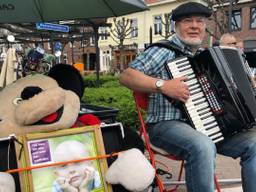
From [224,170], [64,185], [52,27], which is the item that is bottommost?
[224,170]

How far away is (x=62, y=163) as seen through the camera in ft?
8.48

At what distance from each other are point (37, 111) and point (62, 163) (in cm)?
37

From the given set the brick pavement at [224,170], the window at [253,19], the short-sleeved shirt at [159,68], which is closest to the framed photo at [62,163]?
the short-sleeved shirt at [159,68]

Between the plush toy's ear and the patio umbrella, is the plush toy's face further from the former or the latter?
the patio umbrella

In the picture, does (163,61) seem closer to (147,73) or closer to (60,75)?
(147,73)

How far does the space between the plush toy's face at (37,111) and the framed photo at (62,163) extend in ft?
0.33

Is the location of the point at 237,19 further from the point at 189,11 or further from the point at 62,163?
the point at 62,163

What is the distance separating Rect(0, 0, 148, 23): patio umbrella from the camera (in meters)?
3.52

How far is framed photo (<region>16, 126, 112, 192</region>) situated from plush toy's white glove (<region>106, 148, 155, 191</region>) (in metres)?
0.09

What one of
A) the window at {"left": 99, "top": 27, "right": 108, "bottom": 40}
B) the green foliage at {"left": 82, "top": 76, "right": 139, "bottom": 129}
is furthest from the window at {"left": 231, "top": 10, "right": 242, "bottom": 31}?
the green foliage at {"left": 82, "top": 76, "right": 139, "bottom": 129}

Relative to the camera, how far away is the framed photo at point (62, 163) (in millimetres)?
2562

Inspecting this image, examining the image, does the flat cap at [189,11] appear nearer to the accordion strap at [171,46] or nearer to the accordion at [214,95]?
the accordion strap at [171,46]

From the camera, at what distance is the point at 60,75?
332 cm

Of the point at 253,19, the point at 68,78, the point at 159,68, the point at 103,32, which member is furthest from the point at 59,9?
the point at 253,19
